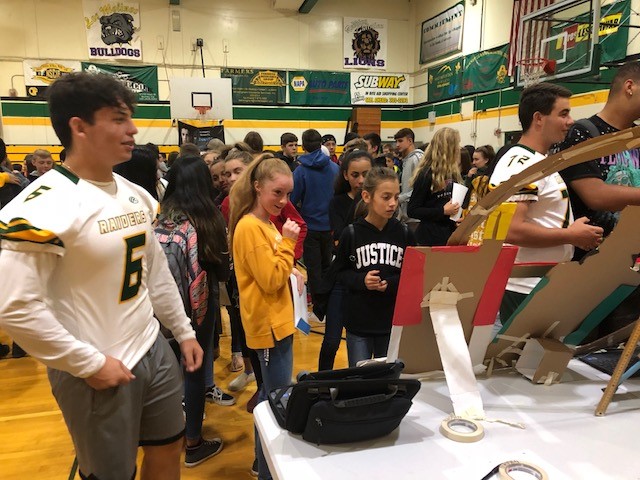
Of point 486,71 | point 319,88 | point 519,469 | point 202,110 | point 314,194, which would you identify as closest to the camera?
point 519,469

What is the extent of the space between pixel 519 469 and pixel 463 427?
0.59ft

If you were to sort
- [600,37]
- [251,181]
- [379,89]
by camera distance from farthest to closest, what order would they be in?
[379,89] → [600,37] → [251,181]

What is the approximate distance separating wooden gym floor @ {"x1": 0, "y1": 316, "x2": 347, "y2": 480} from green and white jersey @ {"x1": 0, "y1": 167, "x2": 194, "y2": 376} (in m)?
1.31

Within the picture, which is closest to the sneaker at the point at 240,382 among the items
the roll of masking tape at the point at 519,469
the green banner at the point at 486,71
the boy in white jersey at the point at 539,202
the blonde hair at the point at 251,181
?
the blonde hair at the point at 251,181

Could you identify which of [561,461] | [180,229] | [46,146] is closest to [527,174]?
[561,461]

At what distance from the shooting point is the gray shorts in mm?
1354

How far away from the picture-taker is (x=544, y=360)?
134cm

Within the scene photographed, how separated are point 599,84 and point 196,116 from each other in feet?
26.1

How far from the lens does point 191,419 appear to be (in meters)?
2.50

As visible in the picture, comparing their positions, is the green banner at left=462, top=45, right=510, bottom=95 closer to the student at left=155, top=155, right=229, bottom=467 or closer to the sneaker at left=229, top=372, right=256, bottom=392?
the sneaker at left=229, top=372, right=256, bottom=392

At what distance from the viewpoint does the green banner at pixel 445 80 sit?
34.1 feet

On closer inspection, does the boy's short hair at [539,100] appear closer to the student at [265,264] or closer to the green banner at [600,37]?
the student at [265,264]

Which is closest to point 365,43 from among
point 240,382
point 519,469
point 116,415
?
point 240,382

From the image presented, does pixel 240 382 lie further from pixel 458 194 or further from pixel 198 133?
pixel 198 133
